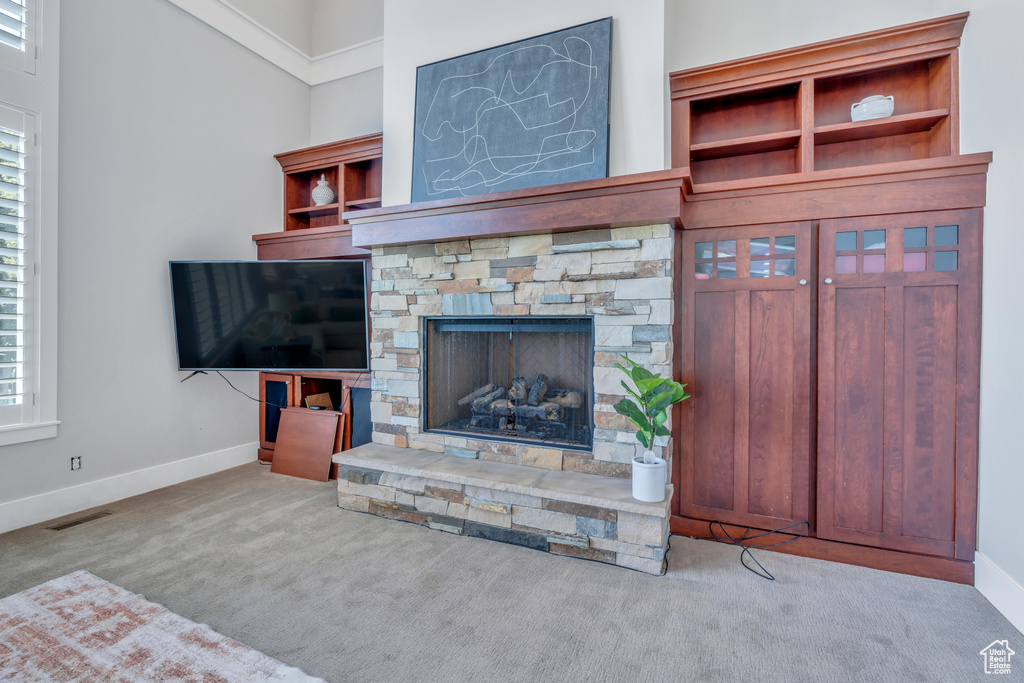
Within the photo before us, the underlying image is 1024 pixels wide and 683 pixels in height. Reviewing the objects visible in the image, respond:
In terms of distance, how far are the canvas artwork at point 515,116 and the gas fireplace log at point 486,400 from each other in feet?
4.06

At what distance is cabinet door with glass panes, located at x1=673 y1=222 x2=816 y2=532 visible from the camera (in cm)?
233

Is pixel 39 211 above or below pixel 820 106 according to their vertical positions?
below

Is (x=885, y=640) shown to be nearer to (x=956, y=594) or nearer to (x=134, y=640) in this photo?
(x=956, y=594)

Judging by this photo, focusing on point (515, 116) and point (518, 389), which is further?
point (518, 389)

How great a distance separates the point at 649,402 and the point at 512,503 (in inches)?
34.4

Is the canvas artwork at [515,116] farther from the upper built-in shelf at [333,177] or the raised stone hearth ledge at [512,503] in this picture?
the raised stone hearth ledge at [512,503]

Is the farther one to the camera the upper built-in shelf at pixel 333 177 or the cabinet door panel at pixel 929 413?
the upper built-in shelf at pixel 333 177

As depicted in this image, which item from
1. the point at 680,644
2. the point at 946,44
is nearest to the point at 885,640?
the point at 680,644

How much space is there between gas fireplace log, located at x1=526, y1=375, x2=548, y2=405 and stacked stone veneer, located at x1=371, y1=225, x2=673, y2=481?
34 cm

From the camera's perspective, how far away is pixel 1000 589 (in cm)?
186

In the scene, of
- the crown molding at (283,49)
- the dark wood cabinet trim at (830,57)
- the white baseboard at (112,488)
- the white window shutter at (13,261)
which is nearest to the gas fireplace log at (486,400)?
the dark wood cabinet trim at (830,57)

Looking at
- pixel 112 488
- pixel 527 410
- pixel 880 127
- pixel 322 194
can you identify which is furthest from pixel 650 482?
pixel 322 194

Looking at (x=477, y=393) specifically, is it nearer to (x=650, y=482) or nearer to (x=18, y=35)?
(x=650, y=482)

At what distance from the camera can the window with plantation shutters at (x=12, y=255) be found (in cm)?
246
